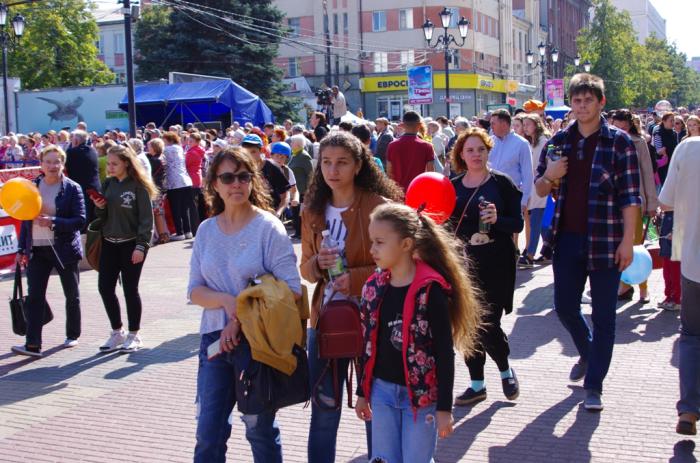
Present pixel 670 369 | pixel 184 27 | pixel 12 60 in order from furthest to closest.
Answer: pixel 12 60, pixel 184 27, pixel 670 369

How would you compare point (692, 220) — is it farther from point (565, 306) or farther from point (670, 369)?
point (670, 369)

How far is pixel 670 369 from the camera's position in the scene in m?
6.54

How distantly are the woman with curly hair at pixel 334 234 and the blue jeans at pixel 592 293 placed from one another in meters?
1.71

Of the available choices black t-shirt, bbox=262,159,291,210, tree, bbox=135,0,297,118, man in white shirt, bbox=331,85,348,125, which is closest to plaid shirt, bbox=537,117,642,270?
black t-shirt, bbox=262,159,291,210

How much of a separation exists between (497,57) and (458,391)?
63.7m

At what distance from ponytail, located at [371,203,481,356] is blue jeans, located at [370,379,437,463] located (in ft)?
1.22

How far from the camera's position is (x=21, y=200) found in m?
7.53

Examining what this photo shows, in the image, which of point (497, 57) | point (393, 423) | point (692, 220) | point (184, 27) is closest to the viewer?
point (393, 423)

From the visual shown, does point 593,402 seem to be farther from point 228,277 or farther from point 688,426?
point 228,277

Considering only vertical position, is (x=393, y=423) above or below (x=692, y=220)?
below

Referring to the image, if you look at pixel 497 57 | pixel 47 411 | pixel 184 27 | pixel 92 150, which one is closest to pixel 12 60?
pixel 184 27

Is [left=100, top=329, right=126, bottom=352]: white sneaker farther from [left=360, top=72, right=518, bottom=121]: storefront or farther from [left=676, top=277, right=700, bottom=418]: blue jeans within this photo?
[left=360, top=72, right=518, bottom=121]: storefront

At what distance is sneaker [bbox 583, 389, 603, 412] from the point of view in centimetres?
553

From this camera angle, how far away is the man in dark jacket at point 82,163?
12.3 meters
